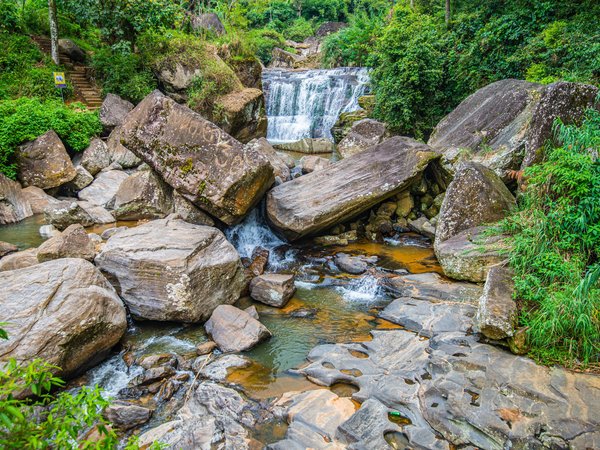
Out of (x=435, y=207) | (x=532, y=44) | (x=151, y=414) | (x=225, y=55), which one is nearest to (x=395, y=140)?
(x=435, y=207)

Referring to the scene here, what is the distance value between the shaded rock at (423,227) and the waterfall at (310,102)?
9214 mm

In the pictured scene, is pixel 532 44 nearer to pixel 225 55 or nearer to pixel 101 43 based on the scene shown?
pixel 225 55

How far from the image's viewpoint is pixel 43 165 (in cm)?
1112

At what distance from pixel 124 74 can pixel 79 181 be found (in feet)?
20.5

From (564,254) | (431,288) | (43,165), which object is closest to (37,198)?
(43,165)

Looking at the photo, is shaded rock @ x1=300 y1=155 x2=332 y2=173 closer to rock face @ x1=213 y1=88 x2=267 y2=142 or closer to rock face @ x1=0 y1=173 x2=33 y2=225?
rock face @ x1=213 y1=88 x2=267 y2=142

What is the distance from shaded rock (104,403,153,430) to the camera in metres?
4.29

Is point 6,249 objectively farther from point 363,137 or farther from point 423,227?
point 363,137

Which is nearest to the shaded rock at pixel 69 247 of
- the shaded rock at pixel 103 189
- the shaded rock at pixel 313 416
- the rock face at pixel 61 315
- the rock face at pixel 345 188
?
the rock face at pixel 61 315

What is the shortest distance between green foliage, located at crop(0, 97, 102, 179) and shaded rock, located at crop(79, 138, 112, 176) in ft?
0.81

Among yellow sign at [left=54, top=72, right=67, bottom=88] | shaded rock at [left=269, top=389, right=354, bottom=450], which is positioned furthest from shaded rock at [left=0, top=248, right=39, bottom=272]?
yellow sign at [left=54, top=72, right=67, bottom=88]

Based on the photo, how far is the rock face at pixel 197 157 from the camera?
24.9 ft

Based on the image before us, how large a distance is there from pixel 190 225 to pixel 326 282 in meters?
2.75

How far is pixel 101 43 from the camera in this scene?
58.9ft
